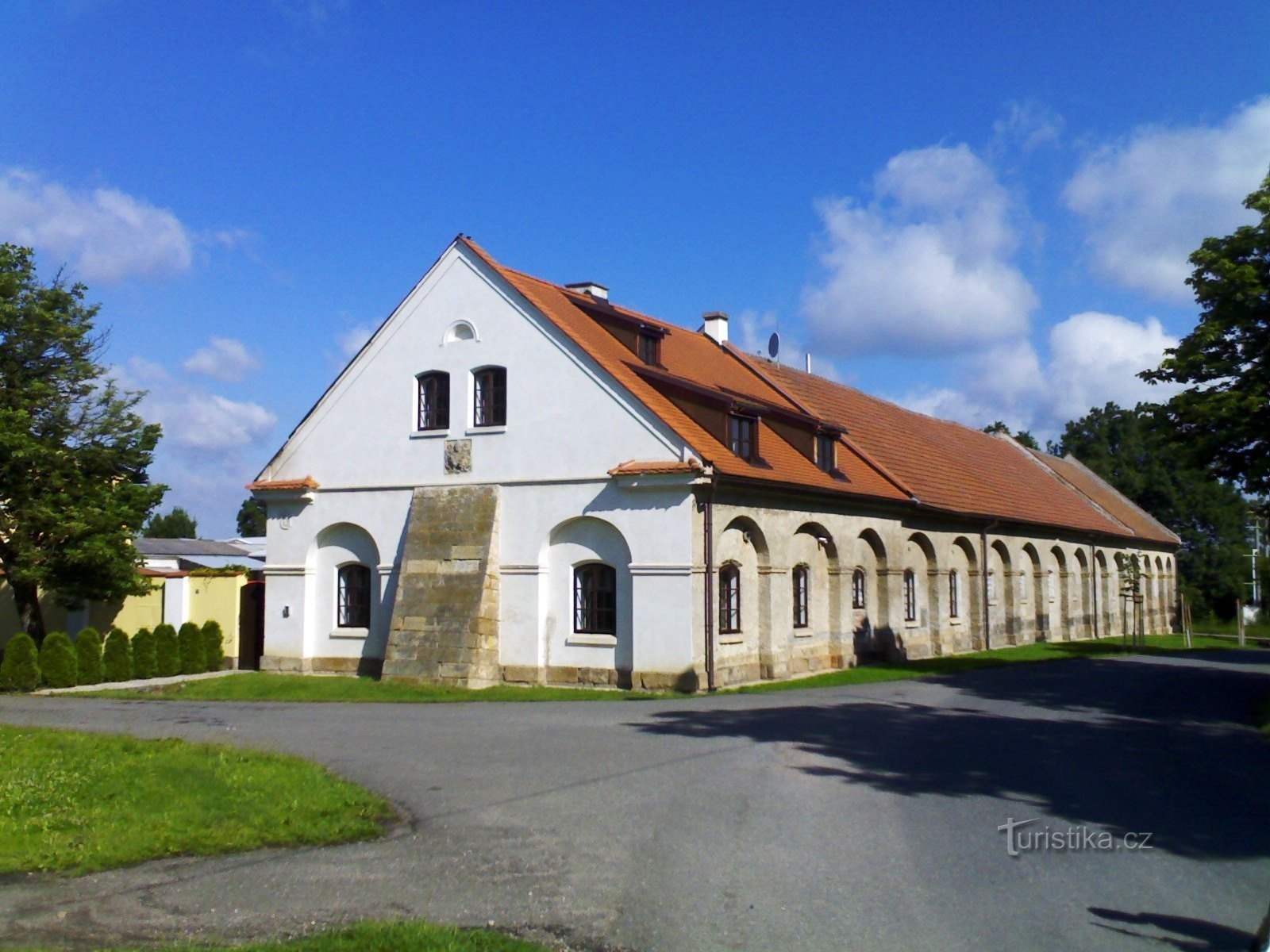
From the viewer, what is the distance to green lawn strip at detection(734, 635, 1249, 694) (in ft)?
74.3

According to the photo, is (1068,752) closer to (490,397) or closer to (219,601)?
(490,397)

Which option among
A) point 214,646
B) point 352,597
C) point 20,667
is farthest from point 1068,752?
point 20,667

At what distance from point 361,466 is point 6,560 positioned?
8.76 metres

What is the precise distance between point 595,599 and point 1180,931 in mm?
16031

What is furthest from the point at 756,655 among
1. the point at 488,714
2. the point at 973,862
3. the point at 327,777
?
the point at 973,862

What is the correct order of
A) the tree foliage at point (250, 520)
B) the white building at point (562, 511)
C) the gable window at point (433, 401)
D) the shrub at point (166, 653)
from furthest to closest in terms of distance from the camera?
the tree foliage at point (250, 520)
the shrub at point (166, 653)
the gable window at point (433, 401)
the white building at point (562, 511)

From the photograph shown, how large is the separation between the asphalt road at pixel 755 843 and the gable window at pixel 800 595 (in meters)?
8.10

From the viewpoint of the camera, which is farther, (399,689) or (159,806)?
(399,689)

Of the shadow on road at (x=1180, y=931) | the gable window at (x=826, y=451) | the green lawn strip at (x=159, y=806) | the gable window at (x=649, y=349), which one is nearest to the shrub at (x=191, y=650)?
the gable window at (x=649, y=349)

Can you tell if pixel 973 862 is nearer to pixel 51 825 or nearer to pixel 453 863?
pixel 453 863

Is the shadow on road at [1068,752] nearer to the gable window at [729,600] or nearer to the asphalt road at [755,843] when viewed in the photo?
the asphalt road at [755,843]

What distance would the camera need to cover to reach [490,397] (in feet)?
77.2

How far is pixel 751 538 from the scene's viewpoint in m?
22.9

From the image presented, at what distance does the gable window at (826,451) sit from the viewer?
26.9 metres
